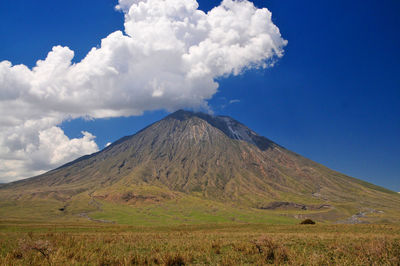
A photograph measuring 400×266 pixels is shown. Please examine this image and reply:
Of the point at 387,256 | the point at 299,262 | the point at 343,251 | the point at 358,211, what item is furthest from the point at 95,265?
the point at 358,211

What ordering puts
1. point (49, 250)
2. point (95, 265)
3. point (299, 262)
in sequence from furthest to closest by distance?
point (49, 250) → point (299, 262) → point (95, 265)

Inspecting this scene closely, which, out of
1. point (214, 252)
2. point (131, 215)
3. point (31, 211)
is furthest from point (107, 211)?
point (214, 252)

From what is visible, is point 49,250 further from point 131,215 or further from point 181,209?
point 181,209

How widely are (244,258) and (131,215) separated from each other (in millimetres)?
165195

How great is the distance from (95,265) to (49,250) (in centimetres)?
367

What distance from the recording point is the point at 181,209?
186375mm

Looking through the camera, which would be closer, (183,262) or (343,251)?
(183,262)

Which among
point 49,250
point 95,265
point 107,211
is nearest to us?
point 95,265

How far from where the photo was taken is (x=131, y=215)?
165 meters

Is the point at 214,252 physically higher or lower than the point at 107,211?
higher

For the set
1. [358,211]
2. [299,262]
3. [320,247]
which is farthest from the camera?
[358,211]

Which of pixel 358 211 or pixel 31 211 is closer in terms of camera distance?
pixel 31 211

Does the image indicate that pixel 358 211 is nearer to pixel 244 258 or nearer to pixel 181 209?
pixel 181 209

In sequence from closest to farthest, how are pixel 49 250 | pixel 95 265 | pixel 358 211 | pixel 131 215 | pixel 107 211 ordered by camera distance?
pixel 95 265, pixel 49 250, pixel 131 215, pixel 107 211, pixel 358 211
